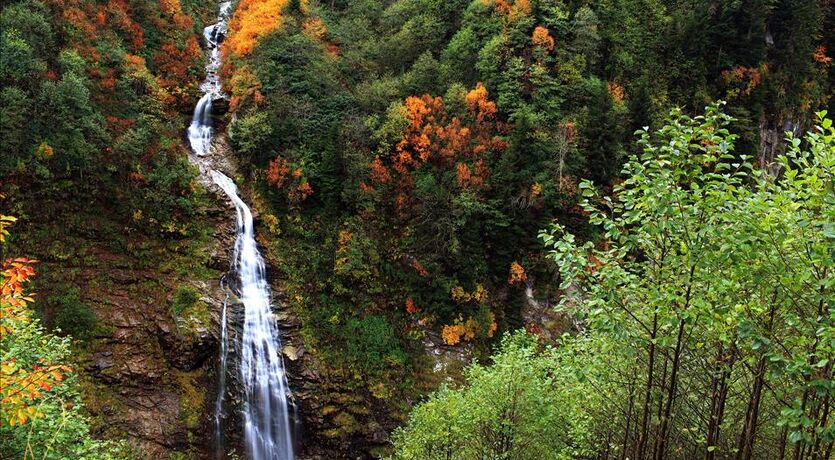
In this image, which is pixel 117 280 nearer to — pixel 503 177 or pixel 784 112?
pixel 503 177

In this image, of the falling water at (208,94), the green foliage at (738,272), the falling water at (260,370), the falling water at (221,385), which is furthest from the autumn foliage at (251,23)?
the green foliage at (738,272)

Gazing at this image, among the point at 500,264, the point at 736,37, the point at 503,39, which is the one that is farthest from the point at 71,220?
the point at 736,37

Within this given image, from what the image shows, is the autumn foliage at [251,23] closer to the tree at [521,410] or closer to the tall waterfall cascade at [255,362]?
the tall waterfall cascade at [255,362]

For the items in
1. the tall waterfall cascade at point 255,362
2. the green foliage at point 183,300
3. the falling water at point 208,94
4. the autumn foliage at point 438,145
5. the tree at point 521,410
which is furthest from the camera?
the falling water at point 208,94

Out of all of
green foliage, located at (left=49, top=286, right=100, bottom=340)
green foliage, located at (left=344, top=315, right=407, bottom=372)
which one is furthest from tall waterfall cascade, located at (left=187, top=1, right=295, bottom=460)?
green foliage, located at (left=49, top=286, right=100, bottom=340)

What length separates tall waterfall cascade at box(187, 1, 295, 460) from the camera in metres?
22.9

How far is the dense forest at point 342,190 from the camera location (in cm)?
2202

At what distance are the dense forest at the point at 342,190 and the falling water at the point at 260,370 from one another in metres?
0.11

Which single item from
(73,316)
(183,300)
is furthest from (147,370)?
(73,316)

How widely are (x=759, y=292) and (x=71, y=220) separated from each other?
27.9 metres

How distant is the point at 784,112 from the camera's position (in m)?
36.7

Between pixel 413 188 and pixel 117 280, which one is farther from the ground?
pixel 413 188

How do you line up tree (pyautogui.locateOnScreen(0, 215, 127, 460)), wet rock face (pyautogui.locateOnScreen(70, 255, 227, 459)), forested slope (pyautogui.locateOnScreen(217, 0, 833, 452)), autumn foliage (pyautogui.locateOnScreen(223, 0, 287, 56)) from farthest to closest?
autumn foliage (pyautogui.locateOnScreen(223, 0, 287, 56)), forested slope (pyautogui.locateOnScreen(217, 0, 833, 452)), wet rock face (pyautogui.locateOnScreen(70, 255, 227, 459)), tree (pyautogui.locateOnScreen(0, 215, 127, 460))

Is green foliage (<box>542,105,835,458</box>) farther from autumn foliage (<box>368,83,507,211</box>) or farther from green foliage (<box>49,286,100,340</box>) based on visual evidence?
green foliage (<box>49,286,100,340</box>)
